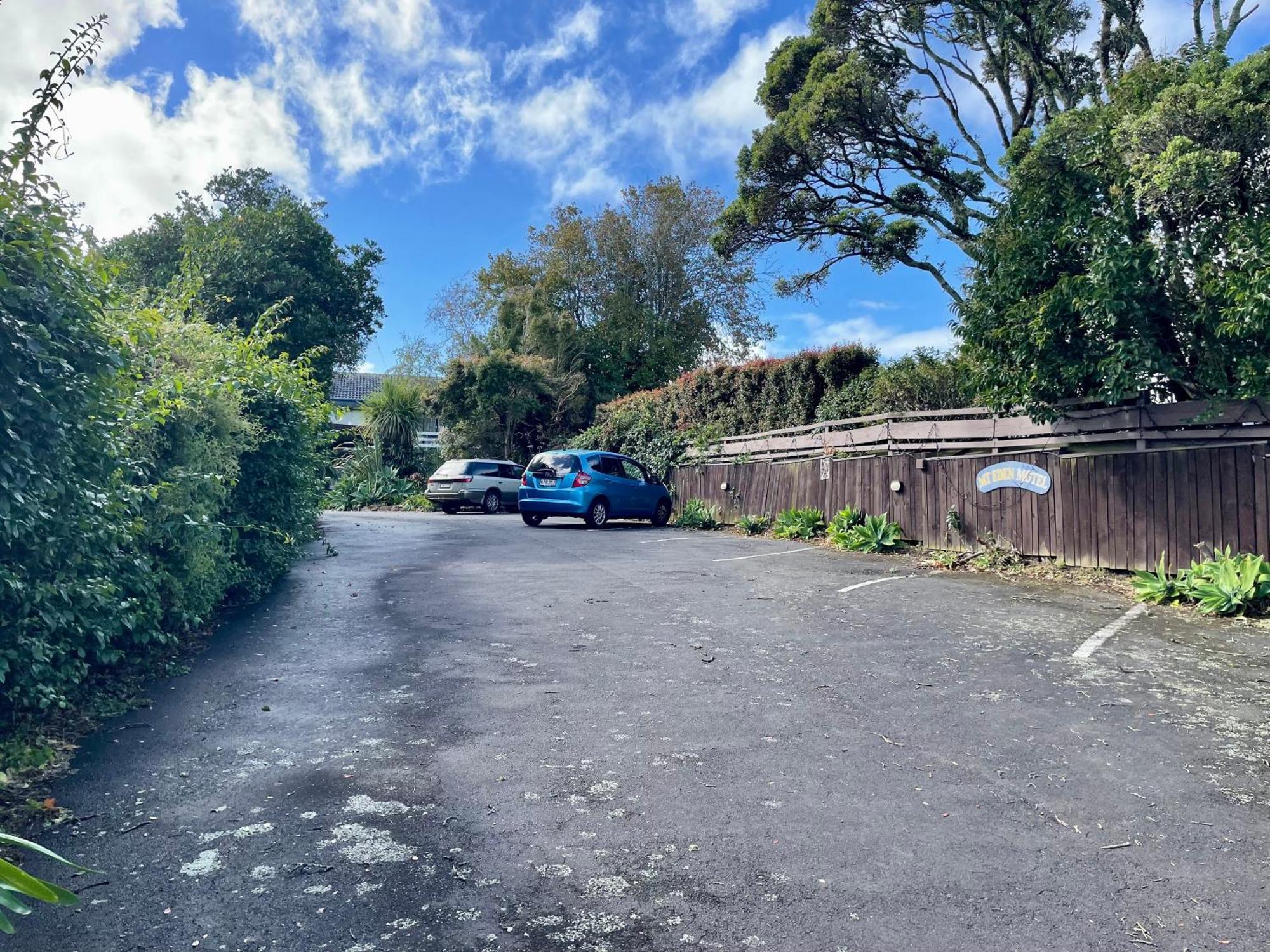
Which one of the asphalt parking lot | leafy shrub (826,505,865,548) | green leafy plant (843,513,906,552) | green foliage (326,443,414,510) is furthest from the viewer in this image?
green foliage (326,443,414,510)

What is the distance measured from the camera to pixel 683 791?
13.0 feet

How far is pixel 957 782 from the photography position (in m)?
4.07

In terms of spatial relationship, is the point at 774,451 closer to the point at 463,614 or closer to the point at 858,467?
the point at 858,467

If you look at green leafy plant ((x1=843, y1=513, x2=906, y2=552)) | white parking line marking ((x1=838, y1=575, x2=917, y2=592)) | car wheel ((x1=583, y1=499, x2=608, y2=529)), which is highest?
car wheel ((x1=583, y1=499, x2=608, y2=529))

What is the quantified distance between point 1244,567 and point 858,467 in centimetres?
677

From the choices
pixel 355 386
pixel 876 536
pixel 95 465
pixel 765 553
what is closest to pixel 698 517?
pixel 765 553

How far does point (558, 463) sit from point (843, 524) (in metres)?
6.67

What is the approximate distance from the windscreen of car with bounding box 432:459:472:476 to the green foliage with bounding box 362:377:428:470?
18.5ft

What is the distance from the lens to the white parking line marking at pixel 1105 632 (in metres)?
6.78

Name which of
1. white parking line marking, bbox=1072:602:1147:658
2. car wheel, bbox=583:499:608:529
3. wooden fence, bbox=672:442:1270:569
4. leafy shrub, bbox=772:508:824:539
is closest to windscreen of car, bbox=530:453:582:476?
car wheel, bbox=583:499:608:529

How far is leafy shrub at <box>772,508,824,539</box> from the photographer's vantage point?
1565cm

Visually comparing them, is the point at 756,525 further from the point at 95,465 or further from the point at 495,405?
the point at 495,405

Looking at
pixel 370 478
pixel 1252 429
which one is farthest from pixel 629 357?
pixel 1252 429

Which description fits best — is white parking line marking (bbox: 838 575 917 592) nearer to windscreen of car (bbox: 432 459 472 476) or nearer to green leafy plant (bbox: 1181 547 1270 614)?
green leafy plant (bbox: 1181 547 1270 614)
